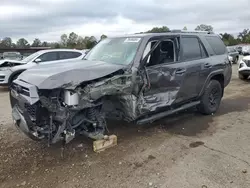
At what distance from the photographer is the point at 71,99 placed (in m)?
3.55

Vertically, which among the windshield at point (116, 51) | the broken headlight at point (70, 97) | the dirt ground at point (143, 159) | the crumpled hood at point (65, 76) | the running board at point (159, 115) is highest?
the windshield at point (116, 51)

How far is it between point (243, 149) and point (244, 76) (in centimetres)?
894

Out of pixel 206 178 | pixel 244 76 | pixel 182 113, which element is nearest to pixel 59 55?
pixel 182 113

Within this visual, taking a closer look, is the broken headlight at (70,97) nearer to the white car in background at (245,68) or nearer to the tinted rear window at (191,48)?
the tinted rear window at (191,48)

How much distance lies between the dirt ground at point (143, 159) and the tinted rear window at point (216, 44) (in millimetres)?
1832

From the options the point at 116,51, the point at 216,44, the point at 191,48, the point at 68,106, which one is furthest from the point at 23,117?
the point at 216,44

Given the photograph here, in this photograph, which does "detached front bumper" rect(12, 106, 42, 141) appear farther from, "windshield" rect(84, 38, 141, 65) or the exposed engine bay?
"windshield" rect(84, 38, 141, 65)

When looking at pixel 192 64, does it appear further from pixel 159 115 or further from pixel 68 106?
pixel 68 106

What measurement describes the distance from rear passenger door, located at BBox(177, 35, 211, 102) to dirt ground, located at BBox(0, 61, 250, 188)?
721mm

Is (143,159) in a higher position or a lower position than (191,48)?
lower

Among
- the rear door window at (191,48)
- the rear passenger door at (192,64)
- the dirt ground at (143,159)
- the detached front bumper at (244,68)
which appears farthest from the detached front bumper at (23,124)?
the detached front bumper at (244,68)

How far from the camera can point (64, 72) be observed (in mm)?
3676

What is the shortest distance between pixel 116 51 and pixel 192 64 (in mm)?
1635

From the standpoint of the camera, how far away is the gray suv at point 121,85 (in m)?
3.57
